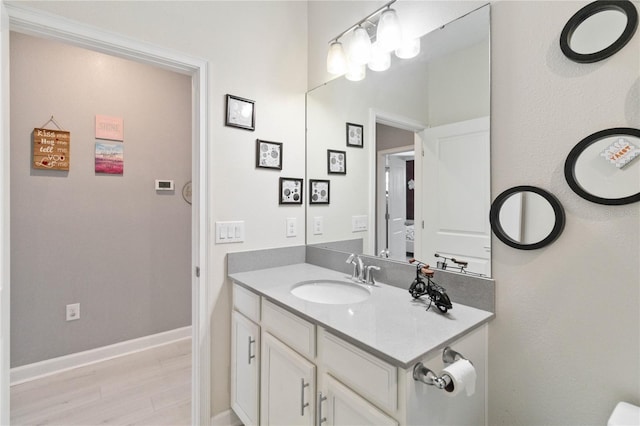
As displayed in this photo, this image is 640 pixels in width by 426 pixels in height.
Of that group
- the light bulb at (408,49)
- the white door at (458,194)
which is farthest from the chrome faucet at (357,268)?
the light bulb at (408,49)

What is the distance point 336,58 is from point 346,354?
1585 millimetres

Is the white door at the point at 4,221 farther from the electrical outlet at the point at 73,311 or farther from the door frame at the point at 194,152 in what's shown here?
the electrical outlet at the point at 73,311

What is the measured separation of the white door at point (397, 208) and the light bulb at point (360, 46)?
56 centimetres

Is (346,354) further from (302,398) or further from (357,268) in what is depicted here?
(357,268)

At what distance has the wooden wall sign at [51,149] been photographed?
2.21 m

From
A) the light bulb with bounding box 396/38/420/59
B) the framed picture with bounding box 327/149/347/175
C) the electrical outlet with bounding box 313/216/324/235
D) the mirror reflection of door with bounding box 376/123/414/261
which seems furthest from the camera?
the electrical outlet with bounding box 313/216/324/235

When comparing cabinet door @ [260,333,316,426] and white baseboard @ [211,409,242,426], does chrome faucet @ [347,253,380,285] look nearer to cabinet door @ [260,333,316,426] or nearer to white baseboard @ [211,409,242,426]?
cabinet door @ [260,333,316,426]

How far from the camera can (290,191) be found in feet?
6.70

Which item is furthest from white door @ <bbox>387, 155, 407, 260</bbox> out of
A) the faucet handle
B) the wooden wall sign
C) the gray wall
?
the wooden wall sign

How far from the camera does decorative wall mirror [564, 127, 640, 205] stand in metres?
0.89

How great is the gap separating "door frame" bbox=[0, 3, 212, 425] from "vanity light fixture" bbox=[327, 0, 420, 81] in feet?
2.48

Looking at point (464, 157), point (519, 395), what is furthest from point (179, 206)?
point (519, 395)

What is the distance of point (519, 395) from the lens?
1.12 meters

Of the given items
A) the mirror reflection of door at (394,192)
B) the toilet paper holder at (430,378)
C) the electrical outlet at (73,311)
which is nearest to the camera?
the toilet paper holder at (430,378)
